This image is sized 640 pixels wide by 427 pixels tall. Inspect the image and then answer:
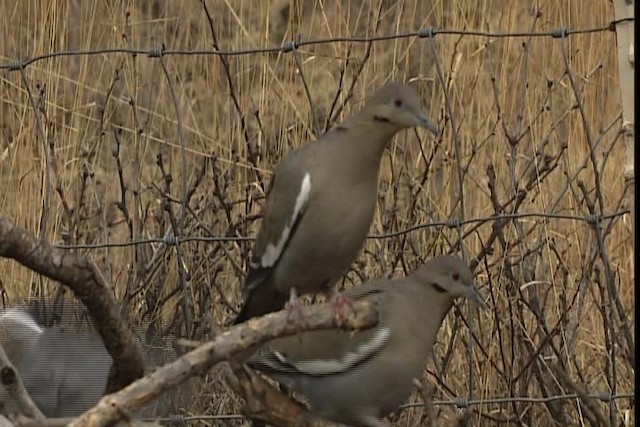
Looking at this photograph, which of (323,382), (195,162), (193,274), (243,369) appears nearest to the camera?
(243,369)

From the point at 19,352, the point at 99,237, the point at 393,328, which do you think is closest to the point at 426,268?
the point at 393,328

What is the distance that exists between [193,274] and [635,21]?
1.39 metres

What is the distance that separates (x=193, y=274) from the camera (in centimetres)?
374

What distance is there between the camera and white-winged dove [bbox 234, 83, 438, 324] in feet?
8.57

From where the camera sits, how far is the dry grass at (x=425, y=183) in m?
3.62

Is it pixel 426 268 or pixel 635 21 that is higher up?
pixel 635 21

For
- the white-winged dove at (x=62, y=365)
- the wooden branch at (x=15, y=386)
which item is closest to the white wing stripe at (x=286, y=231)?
the white-winged dove at (x=62, y=365)

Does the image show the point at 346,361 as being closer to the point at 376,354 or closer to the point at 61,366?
→ the point at 376,354

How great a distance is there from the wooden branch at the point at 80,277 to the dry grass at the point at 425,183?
0.85m

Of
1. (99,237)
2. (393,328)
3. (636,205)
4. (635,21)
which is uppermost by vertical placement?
(635,21)

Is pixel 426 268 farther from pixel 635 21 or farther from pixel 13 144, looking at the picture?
pixel 13 144

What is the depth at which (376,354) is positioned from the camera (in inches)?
103

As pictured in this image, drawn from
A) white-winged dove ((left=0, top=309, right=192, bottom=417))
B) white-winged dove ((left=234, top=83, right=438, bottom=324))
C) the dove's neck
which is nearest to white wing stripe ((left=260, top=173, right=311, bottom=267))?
white-winged dove ((left=234, top=83, right=438, bottom=324))

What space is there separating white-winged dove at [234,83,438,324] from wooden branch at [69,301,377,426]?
248mm
